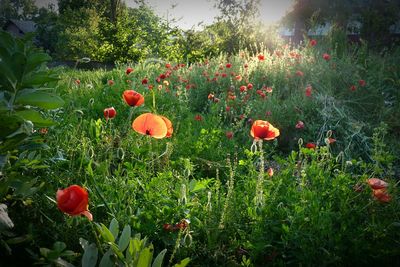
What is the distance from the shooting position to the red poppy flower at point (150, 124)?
5.94 ft

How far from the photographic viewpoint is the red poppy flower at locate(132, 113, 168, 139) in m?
1.81

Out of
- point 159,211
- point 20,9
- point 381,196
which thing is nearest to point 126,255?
point 159,211

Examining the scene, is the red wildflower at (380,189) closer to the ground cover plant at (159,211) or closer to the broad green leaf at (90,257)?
the ground cover plant at (159,211)

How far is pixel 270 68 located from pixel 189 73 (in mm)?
1509

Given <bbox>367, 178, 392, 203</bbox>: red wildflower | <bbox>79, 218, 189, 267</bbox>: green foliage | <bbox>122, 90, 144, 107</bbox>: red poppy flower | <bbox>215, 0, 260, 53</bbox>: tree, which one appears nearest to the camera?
<bbox>79, 218, 189, 267</bbox>: green foliage

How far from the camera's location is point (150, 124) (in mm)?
1816

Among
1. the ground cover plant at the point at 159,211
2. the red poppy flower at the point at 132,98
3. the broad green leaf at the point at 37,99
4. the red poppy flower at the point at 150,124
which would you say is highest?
the broad green leaf at the point at 37,99

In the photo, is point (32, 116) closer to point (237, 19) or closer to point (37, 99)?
point (37, 99)

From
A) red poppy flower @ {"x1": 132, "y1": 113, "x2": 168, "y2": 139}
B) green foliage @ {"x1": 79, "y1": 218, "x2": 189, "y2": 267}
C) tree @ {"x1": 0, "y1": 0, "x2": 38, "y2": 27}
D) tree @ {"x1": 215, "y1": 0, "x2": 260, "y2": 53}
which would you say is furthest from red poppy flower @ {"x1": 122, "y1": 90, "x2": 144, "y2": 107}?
tree @ {"x1": 0, "y1": 0, "x2": 38, "y2": 27}

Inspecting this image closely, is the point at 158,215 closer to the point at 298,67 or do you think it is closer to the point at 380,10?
the point at 298,67

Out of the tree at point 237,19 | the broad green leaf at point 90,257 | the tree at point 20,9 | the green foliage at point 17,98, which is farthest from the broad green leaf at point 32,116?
the tree at point 20,9

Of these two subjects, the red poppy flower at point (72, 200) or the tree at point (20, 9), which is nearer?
the red poppy flower at point (72, 200)

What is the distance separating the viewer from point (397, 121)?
4281mm

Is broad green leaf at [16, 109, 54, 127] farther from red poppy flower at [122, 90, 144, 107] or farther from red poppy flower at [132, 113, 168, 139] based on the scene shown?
red poppy flower at [122, 90, 144, 107]
